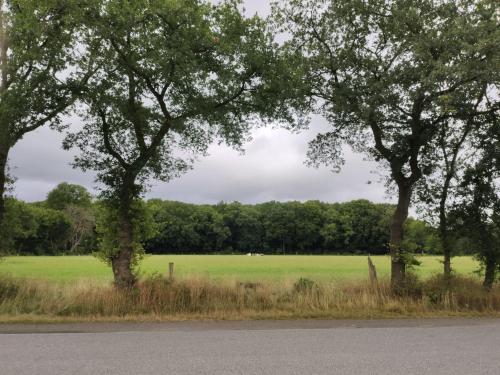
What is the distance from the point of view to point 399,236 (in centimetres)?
1573

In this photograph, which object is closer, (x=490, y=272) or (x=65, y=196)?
(x=490, y=272)

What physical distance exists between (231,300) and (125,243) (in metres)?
3.62

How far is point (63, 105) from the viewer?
13.6m

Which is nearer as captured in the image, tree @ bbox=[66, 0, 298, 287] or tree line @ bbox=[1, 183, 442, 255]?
tree @ bbox=[66, 0, 298, 287]

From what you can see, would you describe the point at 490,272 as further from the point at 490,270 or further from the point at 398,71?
the point at 398,71

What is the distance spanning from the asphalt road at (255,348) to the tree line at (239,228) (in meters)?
101

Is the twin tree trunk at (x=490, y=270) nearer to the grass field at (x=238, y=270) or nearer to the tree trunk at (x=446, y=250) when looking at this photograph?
the grass field at (x=238, y=270)

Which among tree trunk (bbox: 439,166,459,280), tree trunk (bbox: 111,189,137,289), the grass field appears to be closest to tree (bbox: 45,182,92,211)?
the grass field

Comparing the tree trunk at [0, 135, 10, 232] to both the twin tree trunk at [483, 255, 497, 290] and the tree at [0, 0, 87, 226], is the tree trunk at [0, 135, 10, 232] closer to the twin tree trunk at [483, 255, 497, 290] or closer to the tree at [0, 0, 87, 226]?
the tree at [0, 0, 87, 226]

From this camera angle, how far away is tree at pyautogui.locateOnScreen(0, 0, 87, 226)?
471 inches

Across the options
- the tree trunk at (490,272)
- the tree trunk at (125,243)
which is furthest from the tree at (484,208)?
the tree trunk at (125,243)

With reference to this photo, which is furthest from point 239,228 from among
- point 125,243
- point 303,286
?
point 125,243

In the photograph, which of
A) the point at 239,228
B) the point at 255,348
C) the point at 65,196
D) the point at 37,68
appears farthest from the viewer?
the point at 239,228

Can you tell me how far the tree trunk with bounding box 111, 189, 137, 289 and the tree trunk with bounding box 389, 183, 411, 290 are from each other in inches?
321
